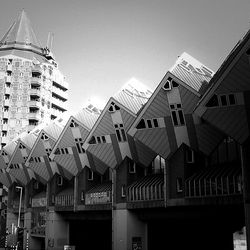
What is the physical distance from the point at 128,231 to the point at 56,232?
20149 millimetres

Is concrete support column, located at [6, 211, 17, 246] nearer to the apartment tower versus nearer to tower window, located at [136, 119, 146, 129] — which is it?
the apartment tower

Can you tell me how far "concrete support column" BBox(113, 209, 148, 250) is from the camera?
50.8 metres

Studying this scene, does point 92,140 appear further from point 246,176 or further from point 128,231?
point 246,176

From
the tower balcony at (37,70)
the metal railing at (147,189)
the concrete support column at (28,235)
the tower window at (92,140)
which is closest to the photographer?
the metal railing at (147,189)

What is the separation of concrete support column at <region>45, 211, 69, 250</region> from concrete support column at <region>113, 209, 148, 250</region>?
1772 centimetres

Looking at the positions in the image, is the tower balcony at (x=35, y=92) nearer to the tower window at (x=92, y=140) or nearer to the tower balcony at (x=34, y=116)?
the tower balcony at (x=34, y=116)

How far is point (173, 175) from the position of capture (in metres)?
46.1

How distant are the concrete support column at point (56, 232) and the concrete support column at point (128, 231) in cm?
1772

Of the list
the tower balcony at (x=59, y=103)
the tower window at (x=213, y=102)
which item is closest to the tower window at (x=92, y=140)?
the tower window at (x=213, y=102)

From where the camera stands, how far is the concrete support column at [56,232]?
218ft

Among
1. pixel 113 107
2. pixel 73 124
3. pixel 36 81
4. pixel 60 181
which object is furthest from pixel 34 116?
pixel 113 107

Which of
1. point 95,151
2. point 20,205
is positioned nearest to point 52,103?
point 20,205

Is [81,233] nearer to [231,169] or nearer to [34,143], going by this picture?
[34,143]

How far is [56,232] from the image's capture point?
67.1m
